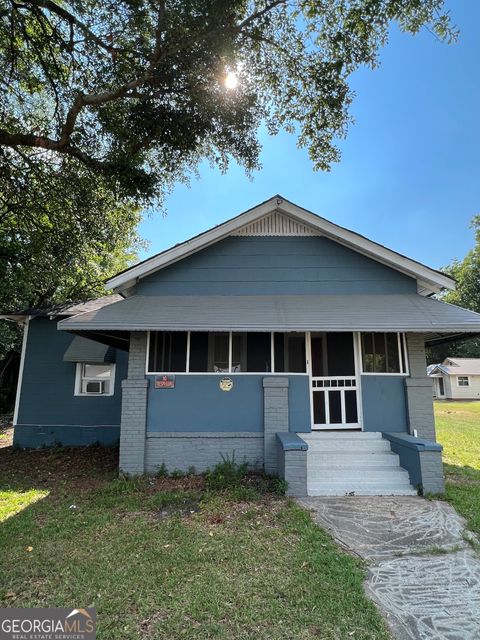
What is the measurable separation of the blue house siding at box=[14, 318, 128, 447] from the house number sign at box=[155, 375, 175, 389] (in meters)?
3.61

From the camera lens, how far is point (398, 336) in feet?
24.6

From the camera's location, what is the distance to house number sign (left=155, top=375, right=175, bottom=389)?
7.16m

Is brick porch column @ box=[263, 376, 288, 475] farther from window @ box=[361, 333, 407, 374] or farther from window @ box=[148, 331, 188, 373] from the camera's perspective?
window @ box=[361, 333, 407, 374]

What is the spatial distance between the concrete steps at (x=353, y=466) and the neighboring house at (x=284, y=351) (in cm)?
2

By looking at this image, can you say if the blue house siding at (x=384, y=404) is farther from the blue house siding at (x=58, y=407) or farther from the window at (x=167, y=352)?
the blue house siding at (x=58, y=407)

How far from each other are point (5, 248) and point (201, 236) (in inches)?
337

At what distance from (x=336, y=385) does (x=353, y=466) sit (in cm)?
175

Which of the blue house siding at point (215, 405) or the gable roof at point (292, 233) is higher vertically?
the gable roof at point (292, 233)

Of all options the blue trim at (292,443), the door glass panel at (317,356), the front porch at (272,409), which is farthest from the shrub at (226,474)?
the door glass panel at (317,356)

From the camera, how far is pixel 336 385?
7738 millimetres

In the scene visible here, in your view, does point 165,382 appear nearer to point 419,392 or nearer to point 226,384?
point 226,384

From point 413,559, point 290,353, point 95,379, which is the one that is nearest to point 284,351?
point 290,353

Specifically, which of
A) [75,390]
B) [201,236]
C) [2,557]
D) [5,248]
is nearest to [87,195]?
[201,236]

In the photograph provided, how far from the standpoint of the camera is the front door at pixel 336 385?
7.59 m
